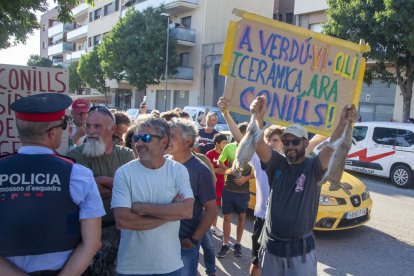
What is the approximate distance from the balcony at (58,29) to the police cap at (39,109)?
Answer: 5841 cm

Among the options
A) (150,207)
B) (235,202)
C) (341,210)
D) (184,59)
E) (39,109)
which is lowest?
(341,210)

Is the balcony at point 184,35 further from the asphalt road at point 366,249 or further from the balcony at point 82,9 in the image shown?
the asphalt road at point 366,249

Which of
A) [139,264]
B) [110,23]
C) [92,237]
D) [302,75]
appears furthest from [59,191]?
[110,23]

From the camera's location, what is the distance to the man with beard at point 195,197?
309 cm

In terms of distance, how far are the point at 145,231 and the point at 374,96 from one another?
19.1 m

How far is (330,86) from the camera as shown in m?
3.19

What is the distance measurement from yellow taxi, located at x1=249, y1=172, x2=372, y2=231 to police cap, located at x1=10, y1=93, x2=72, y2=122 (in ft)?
14.4

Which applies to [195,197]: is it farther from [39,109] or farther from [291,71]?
[39,109]

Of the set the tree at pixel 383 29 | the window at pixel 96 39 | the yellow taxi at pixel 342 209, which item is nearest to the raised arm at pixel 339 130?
the yellow taxi at pixel 342 209

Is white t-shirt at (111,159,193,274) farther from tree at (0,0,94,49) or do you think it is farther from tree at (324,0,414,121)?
tree at (324,0,414,121)

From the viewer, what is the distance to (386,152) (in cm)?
1066

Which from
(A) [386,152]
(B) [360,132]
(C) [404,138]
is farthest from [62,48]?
(C) [404,138]

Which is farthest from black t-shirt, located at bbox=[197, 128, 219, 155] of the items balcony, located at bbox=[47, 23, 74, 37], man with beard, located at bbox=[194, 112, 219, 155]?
balcony, located at bbox=[47, 23, 74, 37]

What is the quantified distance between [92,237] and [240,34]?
191 cm
